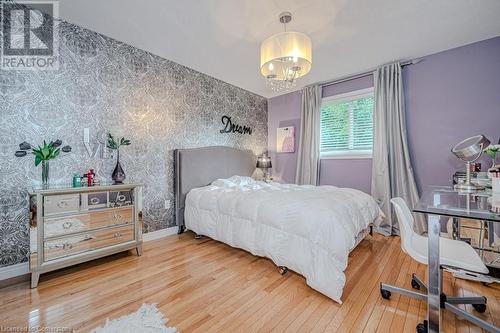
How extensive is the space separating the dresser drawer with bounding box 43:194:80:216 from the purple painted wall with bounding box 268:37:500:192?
3.92 meters

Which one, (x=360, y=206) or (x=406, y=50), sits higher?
(x=406, y=50)

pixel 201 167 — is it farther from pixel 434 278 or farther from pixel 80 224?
pixel 434 278

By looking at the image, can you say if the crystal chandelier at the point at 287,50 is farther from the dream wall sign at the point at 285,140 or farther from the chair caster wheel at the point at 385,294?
the dream wall sign at the point at 285,140

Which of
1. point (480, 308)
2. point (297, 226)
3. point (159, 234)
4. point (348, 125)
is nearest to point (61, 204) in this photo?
point (159, 234)

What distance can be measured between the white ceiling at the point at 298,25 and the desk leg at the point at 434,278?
2.05m

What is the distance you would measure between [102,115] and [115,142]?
1.15 feet

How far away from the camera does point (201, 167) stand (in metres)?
3.36

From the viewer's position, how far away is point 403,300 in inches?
64.4

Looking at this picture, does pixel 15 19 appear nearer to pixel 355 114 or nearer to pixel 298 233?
pixel 298 233

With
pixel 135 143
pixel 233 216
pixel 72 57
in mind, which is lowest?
pixel 233 216

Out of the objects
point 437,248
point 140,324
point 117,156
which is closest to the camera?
point 437,248

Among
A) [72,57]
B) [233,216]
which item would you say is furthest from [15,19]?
[233,216]

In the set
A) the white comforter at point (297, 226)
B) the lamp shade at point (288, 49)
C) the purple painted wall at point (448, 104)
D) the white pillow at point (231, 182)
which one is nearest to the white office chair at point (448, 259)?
the white comforter at point (297, 226)

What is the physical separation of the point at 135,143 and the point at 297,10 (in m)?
2.45
